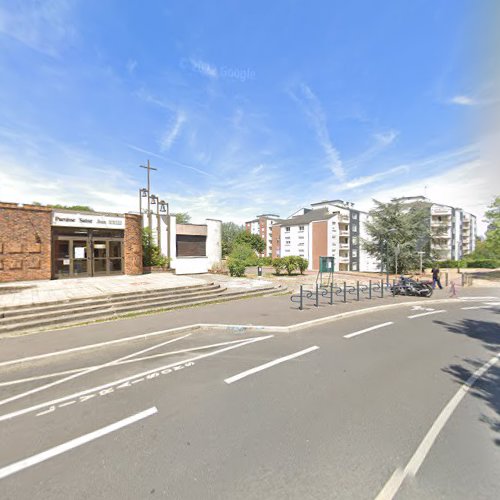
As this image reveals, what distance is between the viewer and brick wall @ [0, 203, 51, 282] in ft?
44.9

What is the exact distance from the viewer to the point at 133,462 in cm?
283

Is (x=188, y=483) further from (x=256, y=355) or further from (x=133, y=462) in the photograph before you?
(x=256, y=355)

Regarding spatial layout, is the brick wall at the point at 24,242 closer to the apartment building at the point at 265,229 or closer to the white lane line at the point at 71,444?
the white lane line at the point at 71,444

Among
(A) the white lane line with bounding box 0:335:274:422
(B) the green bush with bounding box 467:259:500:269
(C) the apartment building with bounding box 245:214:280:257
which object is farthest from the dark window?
(C) the apartment building with bounding box 245:214:280:257

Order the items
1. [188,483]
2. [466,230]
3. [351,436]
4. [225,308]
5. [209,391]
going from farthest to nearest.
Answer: [466,230], [225,308], [209,391], [351,436], [188,483]

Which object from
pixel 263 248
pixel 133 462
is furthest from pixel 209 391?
pixel 263 248

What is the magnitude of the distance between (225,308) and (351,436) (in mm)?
8075

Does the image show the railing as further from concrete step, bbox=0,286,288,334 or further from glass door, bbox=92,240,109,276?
glass door, bbox=92,240,109,276

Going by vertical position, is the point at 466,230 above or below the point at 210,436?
above

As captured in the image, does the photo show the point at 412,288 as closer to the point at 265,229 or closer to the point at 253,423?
the point at 253,423

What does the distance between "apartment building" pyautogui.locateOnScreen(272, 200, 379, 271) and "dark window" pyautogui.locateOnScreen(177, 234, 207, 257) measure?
102 feet

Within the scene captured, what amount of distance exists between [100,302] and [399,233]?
32.8 meters

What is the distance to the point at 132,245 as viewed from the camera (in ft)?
58.6

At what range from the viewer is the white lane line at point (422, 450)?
2471mm
